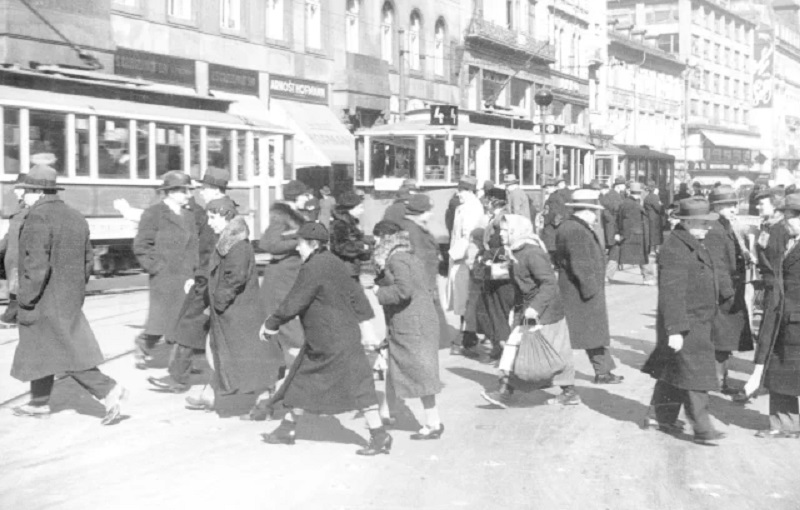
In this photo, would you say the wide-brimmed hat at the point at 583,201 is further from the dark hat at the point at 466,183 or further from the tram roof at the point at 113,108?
the tram roof at the point at 113,108

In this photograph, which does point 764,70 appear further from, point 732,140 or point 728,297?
point 728,297

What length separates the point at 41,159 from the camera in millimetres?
13109

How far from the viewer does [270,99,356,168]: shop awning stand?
32.4m

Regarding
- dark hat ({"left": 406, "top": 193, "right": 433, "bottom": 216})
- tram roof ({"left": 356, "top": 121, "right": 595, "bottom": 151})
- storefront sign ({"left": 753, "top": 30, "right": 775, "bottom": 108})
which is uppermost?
storefront sign ({"left": 753, "top": 30, "right": 775, "bottom": 108})

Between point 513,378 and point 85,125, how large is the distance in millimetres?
12223

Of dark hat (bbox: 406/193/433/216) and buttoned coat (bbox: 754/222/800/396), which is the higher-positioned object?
dark hat (bbox: 406/193/433/216)

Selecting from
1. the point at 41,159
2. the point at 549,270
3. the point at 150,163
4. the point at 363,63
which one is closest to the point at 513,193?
the point at 150,163

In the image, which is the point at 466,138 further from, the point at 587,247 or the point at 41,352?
the point at 41,352

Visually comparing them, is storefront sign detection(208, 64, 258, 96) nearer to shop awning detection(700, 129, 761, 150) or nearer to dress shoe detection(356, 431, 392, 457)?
dress shoe detection(356, 431, 392, 457)

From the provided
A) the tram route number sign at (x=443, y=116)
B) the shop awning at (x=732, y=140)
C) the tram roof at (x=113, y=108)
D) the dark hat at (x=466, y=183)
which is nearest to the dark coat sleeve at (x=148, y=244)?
the dark hat at (x=466, y=183)

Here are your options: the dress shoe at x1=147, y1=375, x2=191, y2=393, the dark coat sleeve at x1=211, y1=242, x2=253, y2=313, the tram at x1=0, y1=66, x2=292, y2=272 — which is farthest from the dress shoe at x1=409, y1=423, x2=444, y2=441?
the tram at x1=0, y1=66, x2=292, y2=272

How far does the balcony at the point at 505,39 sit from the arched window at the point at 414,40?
12.5ft

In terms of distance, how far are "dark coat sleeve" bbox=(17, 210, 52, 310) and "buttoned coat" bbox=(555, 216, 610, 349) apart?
439 centimetres

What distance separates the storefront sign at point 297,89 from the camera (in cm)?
3398
